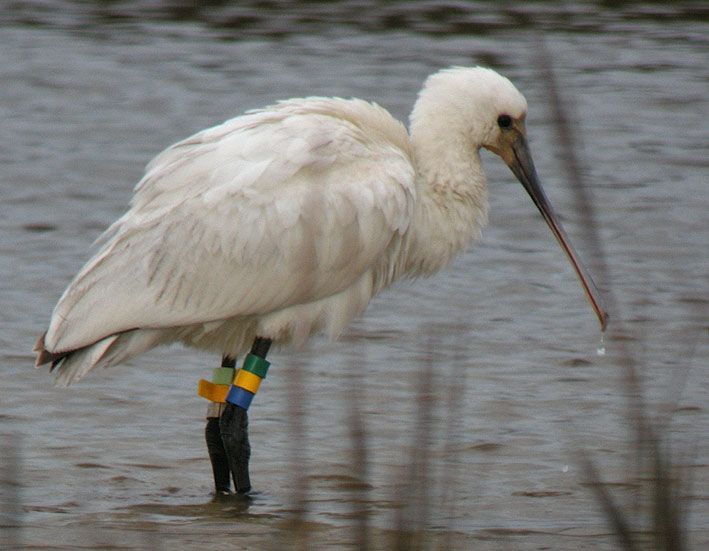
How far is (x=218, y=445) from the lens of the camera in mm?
6008

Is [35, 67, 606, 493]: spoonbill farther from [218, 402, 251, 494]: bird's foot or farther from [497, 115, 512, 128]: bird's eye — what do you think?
[497, 115, 512, 128]: bird's eye

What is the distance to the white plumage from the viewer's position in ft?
18.3

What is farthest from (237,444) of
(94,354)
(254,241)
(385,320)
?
(385,320)

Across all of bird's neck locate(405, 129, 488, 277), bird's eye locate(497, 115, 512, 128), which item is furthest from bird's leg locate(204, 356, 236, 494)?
bird's eye locate(497, 115, 512, 128)

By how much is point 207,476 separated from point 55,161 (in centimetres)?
580

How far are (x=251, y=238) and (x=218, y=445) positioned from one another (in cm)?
87

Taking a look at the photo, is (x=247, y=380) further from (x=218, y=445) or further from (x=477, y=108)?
(x=477, y=108)

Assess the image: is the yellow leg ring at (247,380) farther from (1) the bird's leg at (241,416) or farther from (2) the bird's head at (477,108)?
(2) the bird's head at (477,108)

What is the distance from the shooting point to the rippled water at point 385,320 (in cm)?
509

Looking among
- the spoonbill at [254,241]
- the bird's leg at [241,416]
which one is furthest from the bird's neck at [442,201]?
the bird's leg at [241,416]

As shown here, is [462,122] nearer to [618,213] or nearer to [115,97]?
[618,213]

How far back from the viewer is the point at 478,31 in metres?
16.5

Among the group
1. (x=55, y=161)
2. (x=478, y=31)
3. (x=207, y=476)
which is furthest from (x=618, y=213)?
(x=478, y=31)

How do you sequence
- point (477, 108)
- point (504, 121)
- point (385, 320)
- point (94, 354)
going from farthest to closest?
1. point (385, 320)
2. point (504, 121)
3. point (477, 108)
4. point (94, 354)
